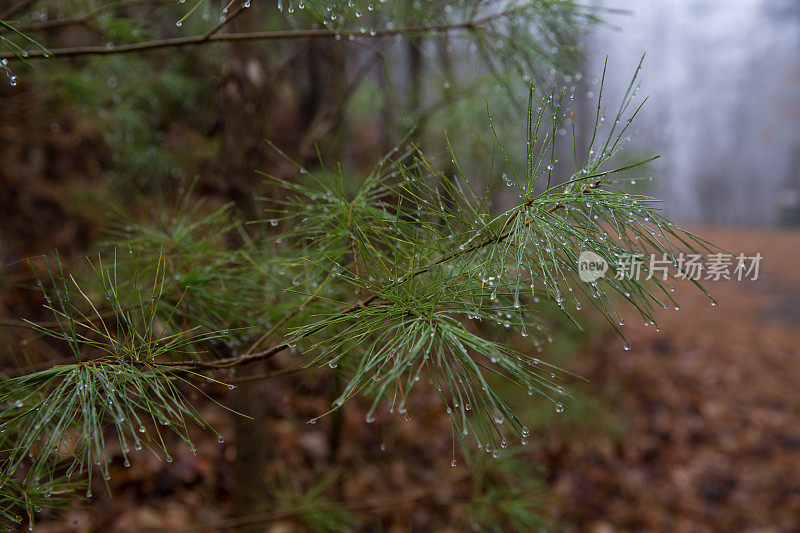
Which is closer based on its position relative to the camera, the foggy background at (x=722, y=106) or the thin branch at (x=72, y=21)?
the thin branch at (x=72, y=21)

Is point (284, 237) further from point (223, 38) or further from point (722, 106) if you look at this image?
point (722, 106)

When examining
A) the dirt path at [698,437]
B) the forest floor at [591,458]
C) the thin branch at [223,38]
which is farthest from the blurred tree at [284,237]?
the dirt path at [698,437]

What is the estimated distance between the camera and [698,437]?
10.1ft

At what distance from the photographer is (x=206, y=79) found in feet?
7.72

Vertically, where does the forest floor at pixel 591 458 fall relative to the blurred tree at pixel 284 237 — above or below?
below

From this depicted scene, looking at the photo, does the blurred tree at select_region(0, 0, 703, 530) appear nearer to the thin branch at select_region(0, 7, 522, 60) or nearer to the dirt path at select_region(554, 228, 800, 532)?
the thin branch at select_region(0, 7, 522, 60)

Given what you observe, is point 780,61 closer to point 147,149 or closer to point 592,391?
point 592,391

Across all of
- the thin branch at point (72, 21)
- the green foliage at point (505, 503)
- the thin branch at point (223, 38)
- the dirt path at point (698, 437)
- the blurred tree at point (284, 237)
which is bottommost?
the dirt path at point (698, 437)

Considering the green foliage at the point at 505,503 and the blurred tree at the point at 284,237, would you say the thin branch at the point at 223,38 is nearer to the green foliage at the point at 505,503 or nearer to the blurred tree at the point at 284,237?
the blurred tree at the point at 284,237

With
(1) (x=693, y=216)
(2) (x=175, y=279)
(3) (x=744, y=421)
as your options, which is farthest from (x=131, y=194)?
(1) (x=693, y=216)

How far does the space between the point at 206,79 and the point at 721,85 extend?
12.6 m

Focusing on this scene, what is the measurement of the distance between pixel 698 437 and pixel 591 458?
0.92 meters

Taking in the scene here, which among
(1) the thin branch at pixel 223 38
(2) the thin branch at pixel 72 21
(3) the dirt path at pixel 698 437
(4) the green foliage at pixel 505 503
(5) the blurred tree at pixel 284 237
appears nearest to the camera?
A: (5) the blurred tree at pixel 284 237

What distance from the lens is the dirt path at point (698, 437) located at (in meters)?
2.41
